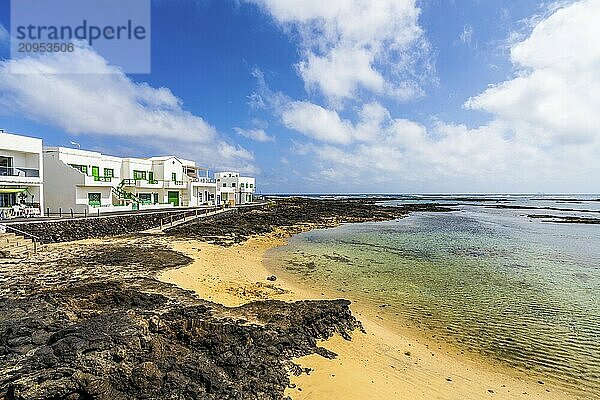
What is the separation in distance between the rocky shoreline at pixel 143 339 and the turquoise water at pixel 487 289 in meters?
3.61

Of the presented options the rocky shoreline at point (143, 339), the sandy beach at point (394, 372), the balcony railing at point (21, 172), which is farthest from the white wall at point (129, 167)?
the sandy beach at point (394, 372)

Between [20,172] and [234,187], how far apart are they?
44.6 metres

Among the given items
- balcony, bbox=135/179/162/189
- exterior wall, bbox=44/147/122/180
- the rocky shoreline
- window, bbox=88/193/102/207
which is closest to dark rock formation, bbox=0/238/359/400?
the rocky shoreline

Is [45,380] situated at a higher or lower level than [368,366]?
higher

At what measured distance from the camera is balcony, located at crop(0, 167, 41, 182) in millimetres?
25812

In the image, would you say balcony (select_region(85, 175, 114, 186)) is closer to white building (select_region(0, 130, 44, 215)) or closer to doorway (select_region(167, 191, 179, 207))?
white building (select_region(0, 130, 44, 215))

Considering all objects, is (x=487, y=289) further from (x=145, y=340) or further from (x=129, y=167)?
(x=129, y=167)

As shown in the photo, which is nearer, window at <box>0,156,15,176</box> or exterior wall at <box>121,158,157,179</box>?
window at <box>0,156,15,176</box>

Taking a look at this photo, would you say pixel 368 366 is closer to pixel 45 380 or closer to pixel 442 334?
pixel 442 334

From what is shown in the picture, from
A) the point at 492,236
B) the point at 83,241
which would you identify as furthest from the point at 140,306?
the point at 492,236

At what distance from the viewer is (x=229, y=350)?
6.76 m

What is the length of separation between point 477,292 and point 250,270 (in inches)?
395

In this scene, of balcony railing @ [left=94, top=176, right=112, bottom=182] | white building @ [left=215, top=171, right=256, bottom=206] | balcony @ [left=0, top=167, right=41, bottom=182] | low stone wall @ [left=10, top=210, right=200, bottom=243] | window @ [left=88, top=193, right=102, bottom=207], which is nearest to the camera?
low stone wall @ [left=10, top=210, right=200, bottom=243]

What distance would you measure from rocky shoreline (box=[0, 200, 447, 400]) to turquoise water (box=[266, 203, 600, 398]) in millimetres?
3610
